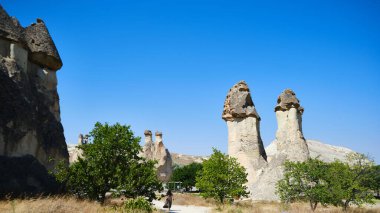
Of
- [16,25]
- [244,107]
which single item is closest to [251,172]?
[244,107]

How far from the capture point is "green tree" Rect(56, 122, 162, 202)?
1219 centimetres

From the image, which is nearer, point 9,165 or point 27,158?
point 9,165

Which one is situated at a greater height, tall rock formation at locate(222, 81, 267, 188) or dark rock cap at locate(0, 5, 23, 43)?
dark rock cap at locate(0, 5, 23, 43)

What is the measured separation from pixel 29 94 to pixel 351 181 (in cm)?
1560

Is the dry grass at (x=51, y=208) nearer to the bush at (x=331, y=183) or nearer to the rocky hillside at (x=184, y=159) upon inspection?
the bush at (x=331, y=183)

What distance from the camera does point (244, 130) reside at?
25484 millimetres

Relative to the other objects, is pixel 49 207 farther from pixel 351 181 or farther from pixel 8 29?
pixel 351 181

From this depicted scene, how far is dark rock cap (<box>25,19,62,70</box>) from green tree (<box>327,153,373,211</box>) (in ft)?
50.9

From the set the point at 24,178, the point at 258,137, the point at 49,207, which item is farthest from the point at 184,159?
the point at 49,207

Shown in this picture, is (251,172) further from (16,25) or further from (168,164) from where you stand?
(168,164)

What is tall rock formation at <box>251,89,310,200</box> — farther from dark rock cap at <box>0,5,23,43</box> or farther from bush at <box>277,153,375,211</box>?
dark rock cap at <box>0,5,23,43</box>

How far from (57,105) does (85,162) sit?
7.10 meters

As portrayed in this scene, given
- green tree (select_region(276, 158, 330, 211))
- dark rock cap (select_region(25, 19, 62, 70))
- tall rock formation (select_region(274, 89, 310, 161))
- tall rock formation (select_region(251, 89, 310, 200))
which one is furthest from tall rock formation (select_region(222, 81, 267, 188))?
dark rock cap (select_region(25, 19, 62, 70))

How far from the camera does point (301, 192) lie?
15852mm
